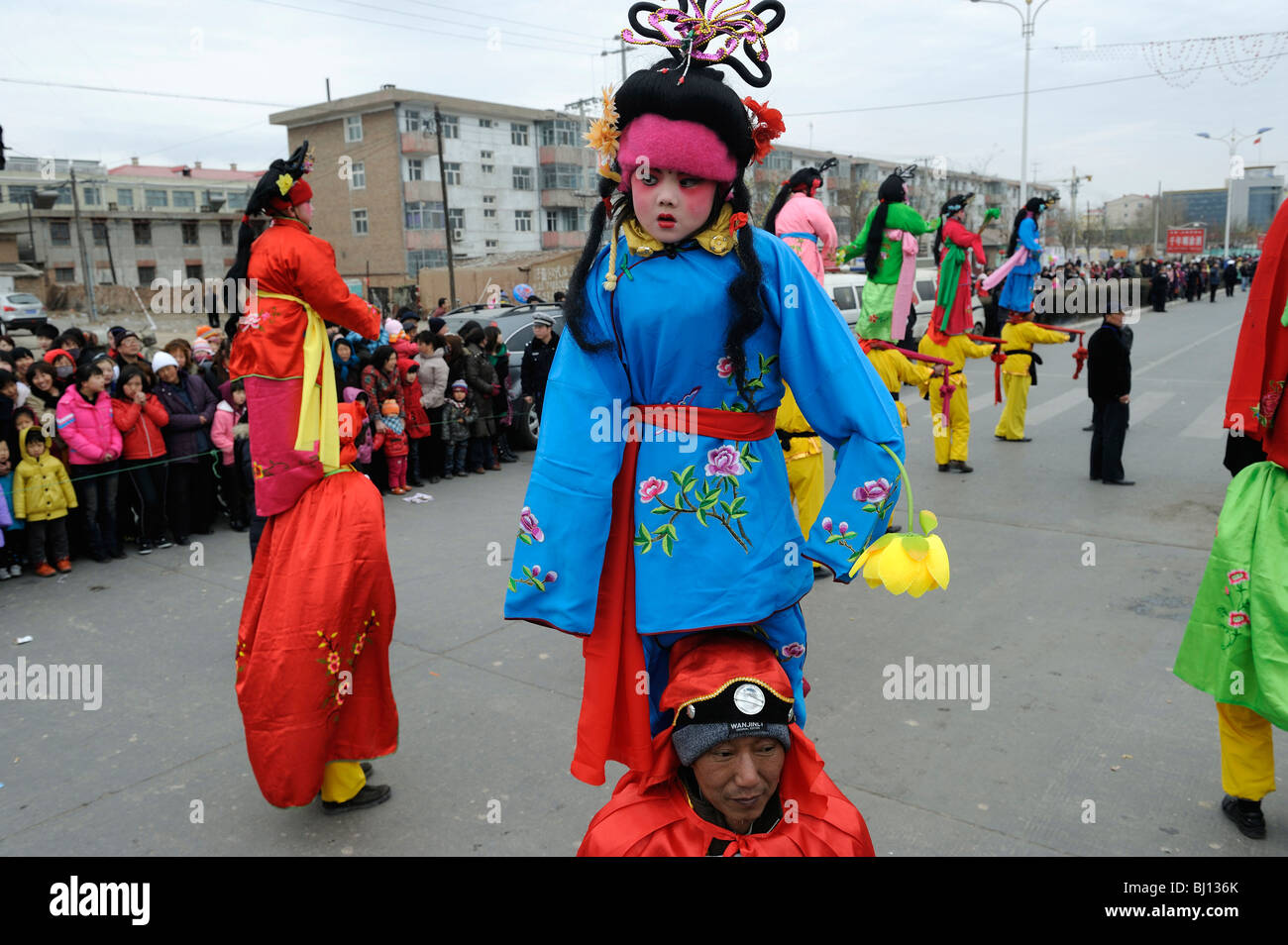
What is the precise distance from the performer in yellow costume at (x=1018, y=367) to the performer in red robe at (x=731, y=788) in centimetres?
822

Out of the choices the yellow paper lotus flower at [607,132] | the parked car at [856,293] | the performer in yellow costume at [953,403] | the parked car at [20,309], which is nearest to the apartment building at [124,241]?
the parked car at [20,309]

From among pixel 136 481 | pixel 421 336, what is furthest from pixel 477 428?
pixel 136 481

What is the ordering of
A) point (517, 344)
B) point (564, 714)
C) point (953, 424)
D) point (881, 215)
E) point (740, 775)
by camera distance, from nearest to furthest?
point (740, 775)
point (564, 714)
point (881, 215)
point (953, 424)
point (517, 344)

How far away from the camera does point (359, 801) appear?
11.3 ft

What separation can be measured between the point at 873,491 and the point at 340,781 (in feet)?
7.62

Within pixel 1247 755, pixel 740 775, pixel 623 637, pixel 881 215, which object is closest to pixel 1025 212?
pixel 881 215

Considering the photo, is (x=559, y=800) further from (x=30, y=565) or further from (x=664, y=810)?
(x=30, y=565)

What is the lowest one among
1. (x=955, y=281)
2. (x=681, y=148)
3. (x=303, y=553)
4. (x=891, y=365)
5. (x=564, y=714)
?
(x=564, y=714)

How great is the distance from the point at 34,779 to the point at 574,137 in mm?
47775

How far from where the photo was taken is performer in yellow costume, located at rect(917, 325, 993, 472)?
340 inches

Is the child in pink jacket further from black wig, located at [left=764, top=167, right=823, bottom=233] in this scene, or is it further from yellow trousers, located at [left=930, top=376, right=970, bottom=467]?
yellow trousers, located at [left=930, top=376, right=970, bottom=467]

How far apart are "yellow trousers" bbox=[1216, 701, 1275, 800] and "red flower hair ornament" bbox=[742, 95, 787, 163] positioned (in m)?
2.38

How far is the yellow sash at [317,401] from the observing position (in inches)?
133

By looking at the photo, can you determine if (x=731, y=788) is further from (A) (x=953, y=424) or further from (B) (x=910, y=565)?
(A) (x=953, y=424)
